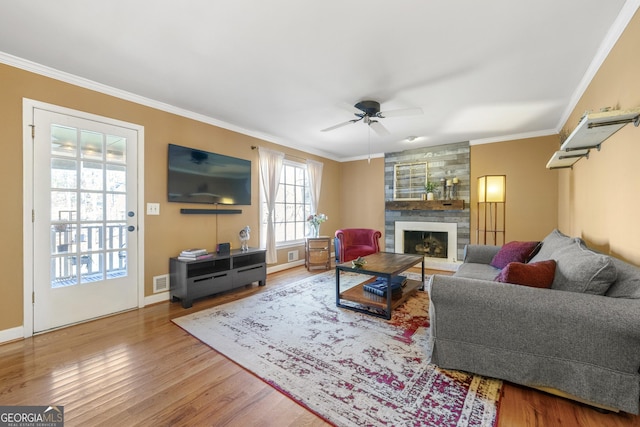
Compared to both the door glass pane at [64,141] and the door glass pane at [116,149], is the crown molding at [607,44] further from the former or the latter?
the door glass pane at [64,141]

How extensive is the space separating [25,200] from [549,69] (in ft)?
16.1

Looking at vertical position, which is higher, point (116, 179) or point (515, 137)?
point (515, 137)

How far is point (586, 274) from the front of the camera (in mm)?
1573

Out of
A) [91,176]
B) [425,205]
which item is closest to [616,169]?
[425,205]

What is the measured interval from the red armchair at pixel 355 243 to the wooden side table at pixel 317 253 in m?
0.31

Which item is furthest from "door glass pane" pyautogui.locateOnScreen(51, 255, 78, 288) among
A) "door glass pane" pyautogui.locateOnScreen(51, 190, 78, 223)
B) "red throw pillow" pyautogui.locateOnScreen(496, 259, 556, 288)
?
"red throw pillow" pyautogui.locateOnScreen(496, 259, 556, 288)

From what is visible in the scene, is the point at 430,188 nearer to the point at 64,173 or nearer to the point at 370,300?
the point at 370,300

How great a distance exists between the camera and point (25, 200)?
2.37m

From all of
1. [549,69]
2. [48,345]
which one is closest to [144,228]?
[48,345]

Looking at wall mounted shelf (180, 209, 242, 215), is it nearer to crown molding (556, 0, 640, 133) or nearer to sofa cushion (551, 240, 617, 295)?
sofa cushion (551, 240, 617, 295)

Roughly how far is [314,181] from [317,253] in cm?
159

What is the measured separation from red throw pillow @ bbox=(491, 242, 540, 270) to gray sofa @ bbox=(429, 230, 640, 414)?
1.04 m

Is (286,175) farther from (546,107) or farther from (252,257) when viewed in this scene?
(546,107)

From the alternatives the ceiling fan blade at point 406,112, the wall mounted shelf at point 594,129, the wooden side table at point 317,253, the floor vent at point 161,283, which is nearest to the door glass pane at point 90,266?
the floor vent at point 161,283
